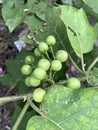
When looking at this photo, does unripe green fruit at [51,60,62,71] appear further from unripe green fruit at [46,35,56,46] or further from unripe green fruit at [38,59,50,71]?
unripe green fruit at [46,35,56,46]

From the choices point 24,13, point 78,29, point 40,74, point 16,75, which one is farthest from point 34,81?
point 16,75

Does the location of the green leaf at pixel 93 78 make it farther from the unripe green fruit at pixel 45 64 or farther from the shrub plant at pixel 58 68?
the unripe green fruit at pixel 45 64

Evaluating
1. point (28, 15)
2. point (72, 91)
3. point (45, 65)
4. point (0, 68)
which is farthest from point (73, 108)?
point (0, 68)

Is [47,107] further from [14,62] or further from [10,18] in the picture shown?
[14,62]

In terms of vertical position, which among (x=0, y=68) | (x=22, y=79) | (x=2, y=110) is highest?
(x=22, y=79)

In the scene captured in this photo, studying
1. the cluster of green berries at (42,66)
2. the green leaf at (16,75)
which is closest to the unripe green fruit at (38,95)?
the cluster of green berries at (42,66)

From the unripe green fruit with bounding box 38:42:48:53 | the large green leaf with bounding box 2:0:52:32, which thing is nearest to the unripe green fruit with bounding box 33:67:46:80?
the unripe green fruit with bounding box 38:42:48:53

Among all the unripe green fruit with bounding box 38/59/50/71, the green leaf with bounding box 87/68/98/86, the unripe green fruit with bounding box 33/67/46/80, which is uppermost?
the unripe green fruit with bounding box 38/59/50/71
